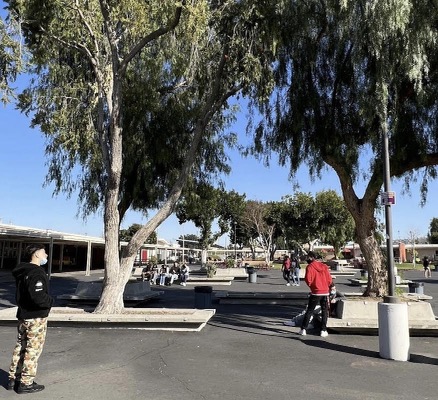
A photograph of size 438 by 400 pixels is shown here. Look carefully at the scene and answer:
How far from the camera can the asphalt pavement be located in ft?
17.2

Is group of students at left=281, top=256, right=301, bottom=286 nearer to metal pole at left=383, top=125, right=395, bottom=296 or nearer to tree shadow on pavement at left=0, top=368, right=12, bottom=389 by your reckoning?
metal pole at left=383, top=125, right=395, bottom=296

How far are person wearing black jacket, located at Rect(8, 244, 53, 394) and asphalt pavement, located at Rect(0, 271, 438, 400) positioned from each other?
0.20 meters

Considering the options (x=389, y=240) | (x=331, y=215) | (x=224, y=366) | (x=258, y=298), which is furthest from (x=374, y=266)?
(x=331, y=215)

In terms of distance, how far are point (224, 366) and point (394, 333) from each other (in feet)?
8.79

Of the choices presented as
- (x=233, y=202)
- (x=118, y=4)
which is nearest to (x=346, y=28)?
(x=118, y=4)

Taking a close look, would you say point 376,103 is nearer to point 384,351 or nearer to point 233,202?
point 384,351

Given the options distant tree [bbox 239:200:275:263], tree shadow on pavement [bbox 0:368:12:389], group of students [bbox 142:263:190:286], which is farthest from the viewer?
distant tree [bbox 239:200:275:263]

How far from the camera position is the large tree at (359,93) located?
29.9ft

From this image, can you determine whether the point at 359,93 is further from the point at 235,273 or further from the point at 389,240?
the point at 235,273

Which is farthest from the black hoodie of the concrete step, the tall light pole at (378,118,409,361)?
the tall light pole at (378,118,409,361)

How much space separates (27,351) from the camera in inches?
204

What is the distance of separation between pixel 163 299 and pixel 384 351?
1084cm

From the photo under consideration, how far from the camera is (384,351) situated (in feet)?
22.8

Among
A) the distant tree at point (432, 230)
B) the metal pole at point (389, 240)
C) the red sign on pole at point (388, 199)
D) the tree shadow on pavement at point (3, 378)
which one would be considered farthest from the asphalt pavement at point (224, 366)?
the distant tree at point (432, 230)
